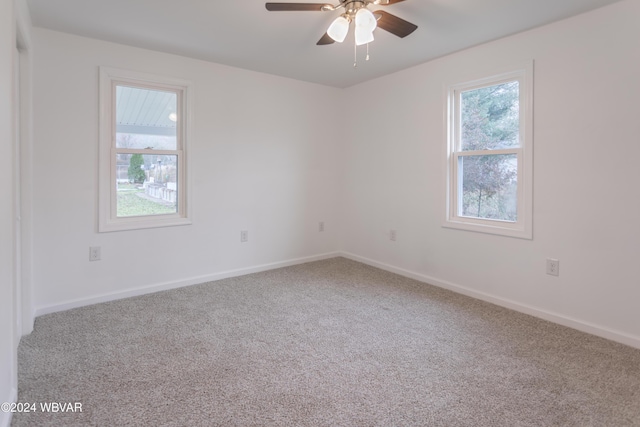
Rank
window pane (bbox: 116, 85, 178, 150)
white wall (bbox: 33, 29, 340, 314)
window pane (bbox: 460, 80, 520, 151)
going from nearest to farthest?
white wall (bbox: 33, 29, 340, 314), window pane (bbox: 460, 80, 520, 151), window pane (bbox: 116, 85, 178, 150)

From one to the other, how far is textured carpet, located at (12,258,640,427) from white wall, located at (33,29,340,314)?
0.36 meters

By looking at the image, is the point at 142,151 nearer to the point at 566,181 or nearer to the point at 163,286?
the point at 163,286

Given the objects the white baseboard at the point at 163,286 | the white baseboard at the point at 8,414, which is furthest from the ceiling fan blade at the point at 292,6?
the white baseboard at the point at 163,286

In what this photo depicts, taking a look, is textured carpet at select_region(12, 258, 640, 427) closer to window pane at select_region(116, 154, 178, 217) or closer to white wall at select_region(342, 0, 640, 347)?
white wall at select_region(342, 0, 640, 347)

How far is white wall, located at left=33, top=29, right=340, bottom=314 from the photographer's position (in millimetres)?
2984

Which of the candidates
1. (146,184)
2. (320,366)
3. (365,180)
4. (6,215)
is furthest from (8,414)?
(365,180)

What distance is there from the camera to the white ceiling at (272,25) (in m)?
2.52

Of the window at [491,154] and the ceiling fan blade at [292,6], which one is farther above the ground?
the ceiling fan blade at [292,6]

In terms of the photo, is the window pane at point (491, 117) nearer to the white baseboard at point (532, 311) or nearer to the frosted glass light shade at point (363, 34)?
the white baseboard at point (532, 311)

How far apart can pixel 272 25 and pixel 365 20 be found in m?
1.04

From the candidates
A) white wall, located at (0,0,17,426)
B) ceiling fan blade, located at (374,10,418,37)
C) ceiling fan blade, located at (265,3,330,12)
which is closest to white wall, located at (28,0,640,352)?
ceiling fan blade, located at (374,10,418,37)

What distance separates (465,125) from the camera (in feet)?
11.7

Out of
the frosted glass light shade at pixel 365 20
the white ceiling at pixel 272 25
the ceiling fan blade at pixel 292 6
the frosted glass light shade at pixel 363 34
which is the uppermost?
the white ceiling at pixel 272 25

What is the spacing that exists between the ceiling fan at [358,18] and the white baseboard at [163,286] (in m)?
2.72
